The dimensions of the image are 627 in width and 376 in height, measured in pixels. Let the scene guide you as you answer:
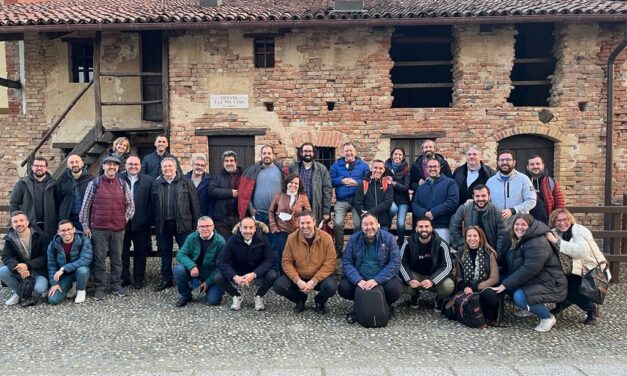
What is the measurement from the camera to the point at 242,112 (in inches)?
371

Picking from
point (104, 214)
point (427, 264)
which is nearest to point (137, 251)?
point (104, 214)

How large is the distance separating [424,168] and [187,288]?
12.5 ft

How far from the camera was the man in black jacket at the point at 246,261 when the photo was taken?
5332 millimetres

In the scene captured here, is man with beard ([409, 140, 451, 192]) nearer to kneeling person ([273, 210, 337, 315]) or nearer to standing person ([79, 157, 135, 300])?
kneeling person ([273, 210, 337, 315])

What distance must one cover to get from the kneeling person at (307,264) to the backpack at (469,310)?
1.46 m

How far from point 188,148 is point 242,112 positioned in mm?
1445

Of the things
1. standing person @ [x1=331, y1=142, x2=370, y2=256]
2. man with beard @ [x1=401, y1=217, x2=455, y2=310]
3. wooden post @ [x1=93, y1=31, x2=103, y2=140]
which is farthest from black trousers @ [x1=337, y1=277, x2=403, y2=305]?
wooden post @ [x1=93, y1=31, x2=103, y2=140]

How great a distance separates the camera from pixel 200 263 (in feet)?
18.6

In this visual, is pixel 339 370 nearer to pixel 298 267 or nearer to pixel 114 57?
pixel 298 267

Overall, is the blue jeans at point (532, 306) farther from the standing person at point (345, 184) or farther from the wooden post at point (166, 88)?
the wooden post at point (166, 88)

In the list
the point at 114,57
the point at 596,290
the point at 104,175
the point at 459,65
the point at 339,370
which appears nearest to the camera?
the point at 339,370

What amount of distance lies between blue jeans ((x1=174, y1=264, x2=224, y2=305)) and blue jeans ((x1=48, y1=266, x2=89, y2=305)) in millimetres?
1287

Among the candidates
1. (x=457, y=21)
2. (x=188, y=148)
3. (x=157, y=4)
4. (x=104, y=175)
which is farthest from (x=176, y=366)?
(x=157, y=4)

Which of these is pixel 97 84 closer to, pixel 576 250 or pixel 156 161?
pixel 156 161
